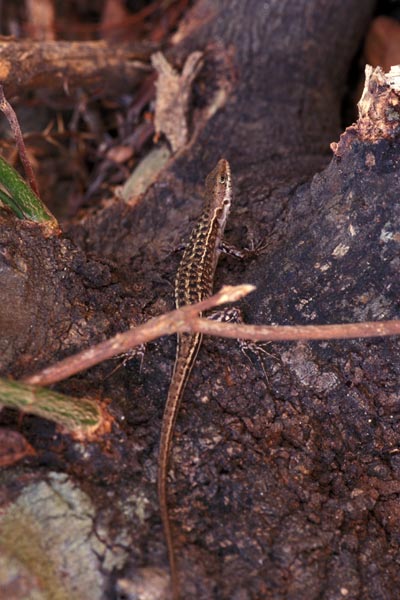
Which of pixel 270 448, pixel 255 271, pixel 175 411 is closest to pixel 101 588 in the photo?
pixel 175 411

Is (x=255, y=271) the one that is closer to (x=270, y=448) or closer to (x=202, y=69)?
(x=270, y=448)

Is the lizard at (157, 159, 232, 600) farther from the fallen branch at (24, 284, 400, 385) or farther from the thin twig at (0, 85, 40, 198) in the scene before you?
the thin twig at (0, 85, 40, 198)

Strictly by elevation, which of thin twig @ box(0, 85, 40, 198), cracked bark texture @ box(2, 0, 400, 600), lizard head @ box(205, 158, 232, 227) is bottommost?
cracked bark texture @ box(2, 0, 400, 600)

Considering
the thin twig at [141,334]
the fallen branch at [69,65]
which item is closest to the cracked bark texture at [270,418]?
the thin twig at [141,334]

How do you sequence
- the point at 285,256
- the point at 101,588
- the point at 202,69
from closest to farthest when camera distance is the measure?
the point at 101,588 < the point at 285,256 < the point at 202,69

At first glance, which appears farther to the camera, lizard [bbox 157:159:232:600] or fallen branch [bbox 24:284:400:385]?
lizard [bbox 157:159:232:600]

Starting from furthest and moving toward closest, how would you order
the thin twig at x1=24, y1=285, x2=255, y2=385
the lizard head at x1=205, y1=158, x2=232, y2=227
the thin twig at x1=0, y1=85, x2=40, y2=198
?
the lizard head at x1=205, y1=158, x2=232, y2=227
the thin twig at x1=0, y1=85, x2=40, y2=198
the thin twig at x1=24, y1=285, x2=255, y2=385

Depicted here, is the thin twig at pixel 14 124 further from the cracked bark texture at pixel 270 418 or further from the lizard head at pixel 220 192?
the lizard head at pixel 220 192

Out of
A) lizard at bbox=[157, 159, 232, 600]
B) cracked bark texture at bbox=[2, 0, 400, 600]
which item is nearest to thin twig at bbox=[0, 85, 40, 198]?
cracked bark texture at bbox=[2, 0, 400, 600]
